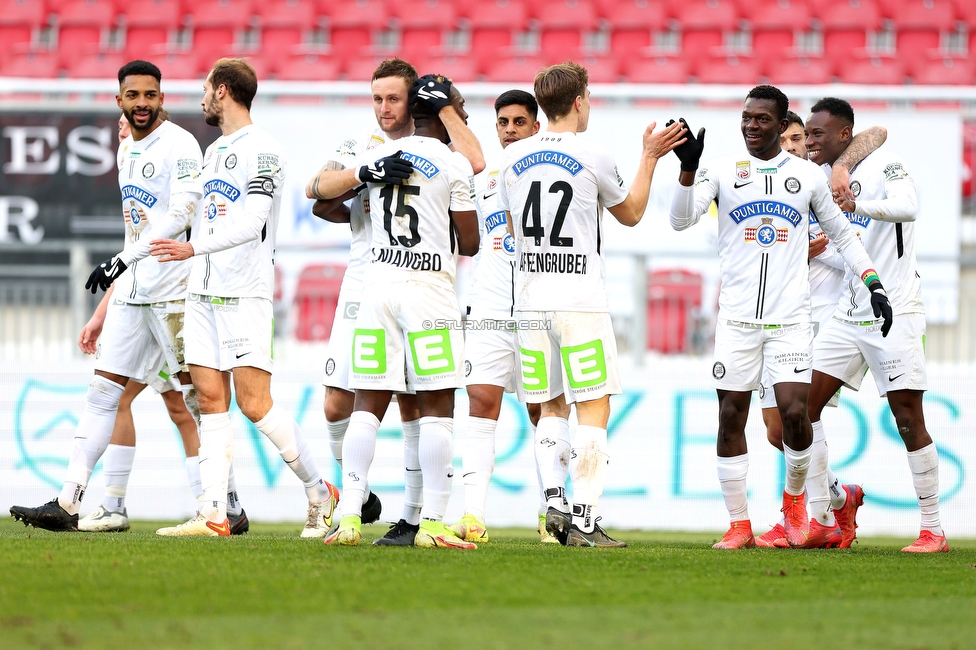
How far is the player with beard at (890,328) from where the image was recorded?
21.4ft

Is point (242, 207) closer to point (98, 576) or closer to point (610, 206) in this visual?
point (610, 206)

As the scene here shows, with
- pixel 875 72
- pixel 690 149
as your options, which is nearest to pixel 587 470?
pixel 690 149

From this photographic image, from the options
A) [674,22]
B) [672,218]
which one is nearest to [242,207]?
[672,218]

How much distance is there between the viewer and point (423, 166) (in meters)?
5.46

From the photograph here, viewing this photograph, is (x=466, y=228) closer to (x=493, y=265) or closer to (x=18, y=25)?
(x=493, y=265)

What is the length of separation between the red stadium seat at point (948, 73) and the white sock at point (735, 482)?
10521mm

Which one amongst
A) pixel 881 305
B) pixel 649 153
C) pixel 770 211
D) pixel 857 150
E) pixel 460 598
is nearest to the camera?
pixel 460 598

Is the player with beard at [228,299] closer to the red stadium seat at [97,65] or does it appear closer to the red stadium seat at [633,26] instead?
the red stadium seat at [97,65]

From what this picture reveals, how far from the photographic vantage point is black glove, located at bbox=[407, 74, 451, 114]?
5488mm

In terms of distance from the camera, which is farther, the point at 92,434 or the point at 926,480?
the point at 92,434

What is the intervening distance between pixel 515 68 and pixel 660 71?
6.34 feet

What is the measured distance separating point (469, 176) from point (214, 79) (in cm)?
169

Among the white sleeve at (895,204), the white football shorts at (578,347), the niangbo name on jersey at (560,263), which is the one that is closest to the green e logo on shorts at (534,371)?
the white football shorts at (578,347)

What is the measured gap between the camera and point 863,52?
15445mm
